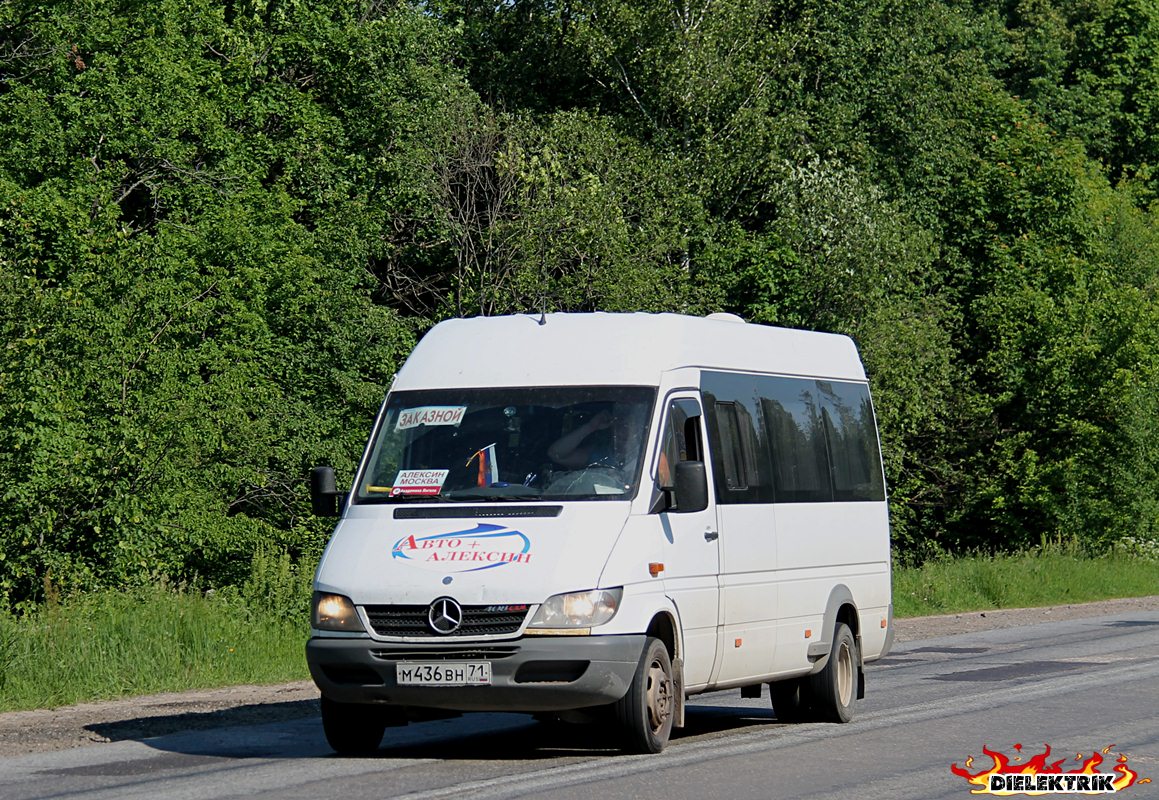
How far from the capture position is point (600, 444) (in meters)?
11.0

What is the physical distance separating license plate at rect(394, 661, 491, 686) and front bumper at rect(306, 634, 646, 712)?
0.03m

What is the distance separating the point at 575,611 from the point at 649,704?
2.76ft

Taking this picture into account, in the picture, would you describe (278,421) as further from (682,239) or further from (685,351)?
(685,351)

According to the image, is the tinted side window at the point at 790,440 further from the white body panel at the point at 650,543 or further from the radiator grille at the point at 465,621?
the radiator grille at the point at 465,621

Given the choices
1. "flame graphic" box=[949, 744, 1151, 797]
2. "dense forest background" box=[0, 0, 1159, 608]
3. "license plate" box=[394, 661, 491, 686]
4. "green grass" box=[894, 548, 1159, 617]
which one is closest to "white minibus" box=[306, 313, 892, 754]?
"license plate" box=[394, 661, 491, 686]

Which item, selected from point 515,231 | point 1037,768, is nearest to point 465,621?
point 1037,768

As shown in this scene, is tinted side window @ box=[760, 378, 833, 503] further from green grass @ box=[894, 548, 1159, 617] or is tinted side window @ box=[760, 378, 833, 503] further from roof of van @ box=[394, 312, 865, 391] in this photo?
green grass @ box=[894, 548, 1159, 617]

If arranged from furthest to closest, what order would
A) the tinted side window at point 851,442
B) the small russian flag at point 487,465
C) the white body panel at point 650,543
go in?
the tinted side window at point 851,442, the small russian flag at point 487,465, the white body panel at point 650,543

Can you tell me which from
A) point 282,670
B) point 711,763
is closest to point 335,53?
point 282,670

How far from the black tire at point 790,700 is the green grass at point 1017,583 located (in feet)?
48.2

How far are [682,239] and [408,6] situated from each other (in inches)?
296

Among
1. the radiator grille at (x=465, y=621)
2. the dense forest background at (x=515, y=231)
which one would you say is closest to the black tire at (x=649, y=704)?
the radiator grille at (x=465, y=621)

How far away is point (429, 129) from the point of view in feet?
114

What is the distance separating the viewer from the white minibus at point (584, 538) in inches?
397
